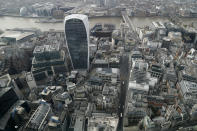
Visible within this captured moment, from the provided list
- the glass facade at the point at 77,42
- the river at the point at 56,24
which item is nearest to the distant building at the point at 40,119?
the glass facade at the point at 77,42

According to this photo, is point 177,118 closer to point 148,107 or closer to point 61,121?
point 148,107

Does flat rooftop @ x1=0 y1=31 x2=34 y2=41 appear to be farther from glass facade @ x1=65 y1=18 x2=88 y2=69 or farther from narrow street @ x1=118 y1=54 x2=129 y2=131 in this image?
narrow street @ x1=118 y1=54 x2=129 y2=131

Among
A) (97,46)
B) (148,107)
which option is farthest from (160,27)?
(148,107)

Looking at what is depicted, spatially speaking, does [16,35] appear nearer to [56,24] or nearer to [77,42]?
[56,24]

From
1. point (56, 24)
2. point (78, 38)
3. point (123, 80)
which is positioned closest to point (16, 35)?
point (56, 24)

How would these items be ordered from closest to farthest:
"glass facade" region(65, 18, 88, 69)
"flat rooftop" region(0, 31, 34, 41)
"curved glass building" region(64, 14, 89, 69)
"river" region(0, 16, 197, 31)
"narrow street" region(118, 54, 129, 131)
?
1. "narrow street" region(118, 54, 129, 131)
2. "curved glass building" region(64, 14, 89, 69)
3. "glass facade" region(65, 18, 88, 69)
4. "flat rooftop" region(0, 31, 34, 41)
5. "river" region(0, 16, 197, 31)

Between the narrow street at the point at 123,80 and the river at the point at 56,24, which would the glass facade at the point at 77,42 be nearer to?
the narrow street at the point at 123,80

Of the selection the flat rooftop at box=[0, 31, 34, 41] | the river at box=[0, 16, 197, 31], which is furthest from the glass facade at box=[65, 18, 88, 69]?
the river at box=[0, 16, 197, 31]
